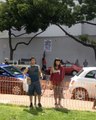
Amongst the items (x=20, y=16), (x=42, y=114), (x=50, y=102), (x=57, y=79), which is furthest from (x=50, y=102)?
(x=20, y=16)

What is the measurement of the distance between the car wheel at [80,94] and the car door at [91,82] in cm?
21

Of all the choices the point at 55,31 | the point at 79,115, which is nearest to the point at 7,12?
the point at 55,31

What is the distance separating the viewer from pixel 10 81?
727 inches

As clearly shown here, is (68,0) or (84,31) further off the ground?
(68,0)

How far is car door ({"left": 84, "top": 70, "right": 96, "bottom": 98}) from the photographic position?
54.7ft

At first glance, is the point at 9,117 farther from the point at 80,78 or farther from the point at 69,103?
the point at 80,78

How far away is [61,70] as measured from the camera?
14.1 metres

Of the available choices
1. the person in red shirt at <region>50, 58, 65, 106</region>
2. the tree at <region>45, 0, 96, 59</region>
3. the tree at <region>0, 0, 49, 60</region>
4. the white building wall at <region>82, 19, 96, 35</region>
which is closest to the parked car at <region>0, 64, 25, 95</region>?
the person in red shirt at <region>50, 58, 65, 106</region>

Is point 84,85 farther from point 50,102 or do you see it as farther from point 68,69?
point 68,69

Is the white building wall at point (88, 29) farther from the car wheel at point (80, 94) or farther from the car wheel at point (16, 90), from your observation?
the car wheel at point (80, 94)

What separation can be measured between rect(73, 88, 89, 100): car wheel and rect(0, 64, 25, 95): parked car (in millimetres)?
2362

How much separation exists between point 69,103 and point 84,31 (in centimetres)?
2786

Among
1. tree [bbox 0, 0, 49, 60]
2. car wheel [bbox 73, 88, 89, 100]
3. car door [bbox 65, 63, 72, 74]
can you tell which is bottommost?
car door [bbox 65, 63, 72, 74]

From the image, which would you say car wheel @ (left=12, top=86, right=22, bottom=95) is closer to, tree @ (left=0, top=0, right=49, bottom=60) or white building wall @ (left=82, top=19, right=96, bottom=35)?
tree @ (left=0, top=0, right=49, bottom=60)
